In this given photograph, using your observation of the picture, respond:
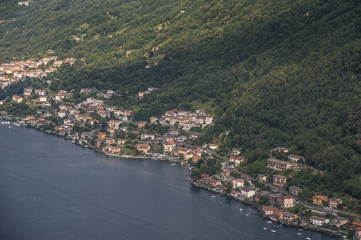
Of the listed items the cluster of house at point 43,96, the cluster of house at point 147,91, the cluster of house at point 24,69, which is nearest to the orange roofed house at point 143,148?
the cluster of house at point 147,91

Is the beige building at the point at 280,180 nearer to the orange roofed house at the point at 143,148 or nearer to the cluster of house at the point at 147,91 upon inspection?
the orange roofed house at the point at 143,148

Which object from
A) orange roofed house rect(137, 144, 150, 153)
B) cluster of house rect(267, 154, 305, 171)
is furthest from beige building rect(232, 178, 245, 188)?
orange roofed house rect(137, 144, 150, 153)

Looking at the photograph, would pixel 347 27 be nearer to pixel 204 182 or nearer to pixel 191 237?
pixel 204 182

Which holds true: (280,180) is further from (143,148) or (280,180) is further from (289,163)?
(143,148)

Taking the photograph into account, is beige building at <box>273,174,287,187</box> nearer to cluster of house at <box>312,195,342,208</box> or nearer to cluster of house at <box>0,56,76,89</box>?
cluster of house at <box>312,195,342,208</box>

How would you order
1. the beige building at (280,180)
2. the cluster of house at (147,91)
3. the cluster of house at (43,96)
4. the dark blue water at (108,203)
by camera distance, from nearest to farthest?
the dark blue water at (108,203) < the beige building at (280,180) < the cluster of house at (147,91) < the cluster of house at (43,96)

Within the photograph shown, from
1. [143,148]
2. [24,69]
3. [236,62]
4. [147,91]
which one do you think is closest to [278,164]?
[143,148]

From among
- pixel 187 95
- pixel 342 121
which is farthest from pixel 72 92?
pixel 342 121
